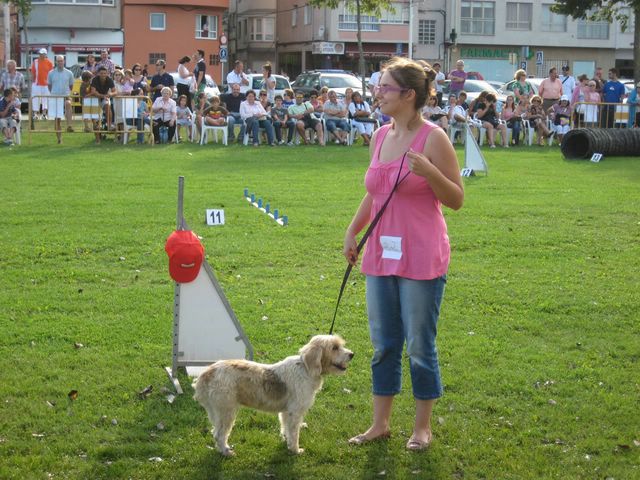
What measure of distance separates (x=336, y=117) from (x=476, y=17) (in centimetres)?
5110

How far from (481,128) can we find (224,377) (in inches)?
855

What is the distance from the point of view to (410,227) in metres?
5.20

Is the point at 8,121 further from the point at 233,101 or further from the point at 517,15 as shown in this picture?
the point at 517,15

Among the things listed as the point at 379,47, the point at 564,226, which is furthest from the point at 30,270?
the point at 379,47

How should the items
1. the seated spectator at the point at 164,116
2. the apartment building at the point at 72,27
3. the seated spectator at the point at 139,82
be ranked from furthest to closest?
1. the apartment building at the point at 72,27
2. the seated spectator at the point at 139,82
3. the seated spectator at the point at 164,116

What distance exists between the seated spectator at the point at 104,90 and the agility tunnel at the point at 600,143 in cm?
1143

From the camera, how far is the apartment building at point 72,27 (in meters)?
64.6

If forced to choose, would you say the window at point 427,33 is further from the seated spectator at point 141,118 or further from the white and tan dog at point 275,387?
the white and tan dog at point 275,387

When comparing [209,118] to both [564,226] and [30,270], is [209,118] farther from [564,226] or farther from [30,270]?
[30,270]

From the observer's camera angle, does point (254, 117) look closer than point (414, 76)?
No

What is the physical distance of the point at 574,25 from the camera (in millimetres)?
75500

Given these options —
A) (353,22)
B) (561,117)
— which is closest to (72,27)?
(353,22)

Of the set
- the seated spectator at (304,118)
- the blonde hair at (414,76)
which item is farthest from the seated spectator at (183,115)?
the blonde hair at (414,76)

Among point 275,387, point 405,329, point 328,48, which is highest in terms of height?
point 328,48
